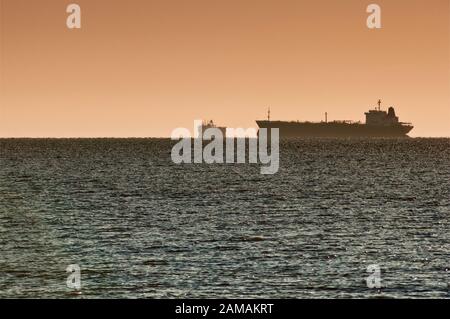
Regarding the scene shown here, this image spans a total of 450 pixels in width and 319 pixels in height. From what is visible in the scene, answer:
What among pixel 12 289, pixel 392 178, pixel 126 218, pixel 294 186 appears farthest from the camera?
pixel 392 178

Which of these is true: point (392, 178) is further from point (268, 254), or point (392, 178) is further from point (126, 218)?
point (268, 254)

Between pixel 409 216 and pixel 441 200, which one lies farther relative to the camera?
pixel 441 200

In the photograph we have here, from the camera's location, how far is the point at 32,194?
6881 cm

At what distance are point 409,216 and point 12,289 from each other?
3013 centimetres

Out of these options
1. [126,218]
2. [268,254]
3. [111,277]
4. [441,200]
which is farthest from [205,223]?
[441,200]

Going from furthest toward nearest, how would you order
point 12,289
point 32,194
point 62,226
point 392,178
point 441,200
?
point 392,178, point 32,194, point 441,200, point 62,226, point 12,289

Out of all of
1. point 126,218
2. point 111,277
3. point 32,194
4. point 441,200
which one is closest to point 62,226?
point 126,218

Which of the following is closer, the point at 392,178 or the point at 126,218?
the point at 126,218

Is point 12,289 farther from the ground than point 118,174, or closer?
closer

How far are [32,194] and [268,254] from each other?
3886 centimetres

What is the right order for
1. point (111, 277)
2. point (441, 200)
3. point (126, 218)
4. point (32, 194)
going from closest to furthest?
1. point (111, 277)
2. point (126, 218)
3. point (441, 200)
4. point (32, 194)
